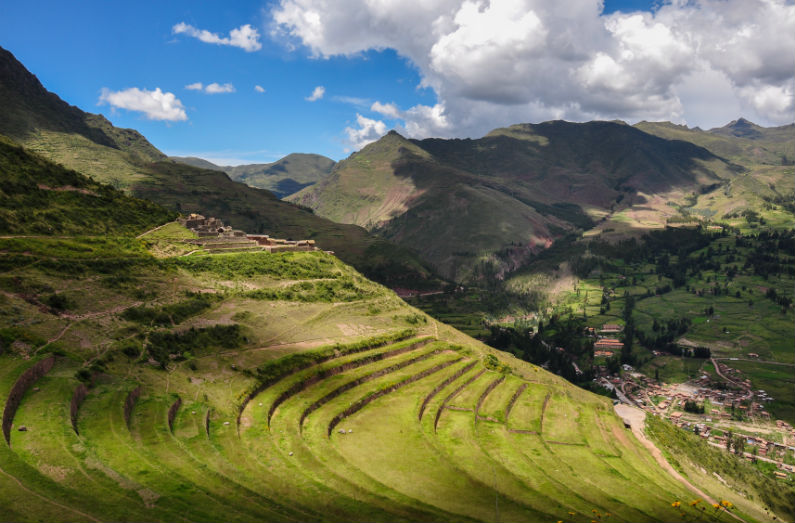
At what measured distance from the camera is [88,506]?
2289cm

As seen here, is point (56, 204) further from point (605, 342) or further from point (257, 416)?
point (605, 342)

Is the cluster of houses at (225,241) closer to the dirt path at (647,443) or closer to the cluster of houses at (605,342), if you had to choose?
the dirt path at (647,443)

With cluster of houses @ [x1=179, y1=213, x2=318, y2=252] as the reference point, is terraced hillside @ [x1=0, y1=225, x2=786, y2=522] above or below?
below

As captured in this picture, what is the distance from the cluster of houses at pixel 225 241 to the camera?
8794 cm

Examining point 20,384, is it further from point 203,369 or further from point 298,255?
point 298,255

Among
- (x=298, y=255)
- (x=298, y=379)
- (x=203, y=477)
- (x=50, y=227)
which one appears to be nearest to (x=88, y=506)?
(x=203, y=477)

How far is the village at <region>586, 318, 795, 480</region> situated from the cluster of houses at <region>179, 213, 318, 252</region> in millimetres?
83146

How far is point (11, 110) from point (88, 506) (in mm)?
232471

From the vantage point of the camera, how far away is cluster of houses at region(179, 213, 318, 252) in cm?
8794

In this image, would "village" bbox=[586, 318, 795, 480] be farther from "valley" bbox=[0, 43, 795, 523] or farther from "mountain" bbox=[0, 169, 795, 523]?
"mountain" bbox=[0, 169, 795, 523]

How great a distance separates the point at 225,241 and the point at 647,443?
8003 cm

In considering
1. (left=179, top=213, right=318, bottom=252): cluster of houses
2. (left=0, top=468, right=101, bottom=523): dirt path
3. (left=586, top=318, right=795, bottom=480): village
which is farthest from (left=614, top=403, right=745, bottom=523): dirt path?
(left=179, top=213, right=318, bottom=252): cluster of houses

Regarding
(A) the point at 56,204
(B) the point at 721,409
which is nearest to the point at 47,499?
(A) the point at 56,204

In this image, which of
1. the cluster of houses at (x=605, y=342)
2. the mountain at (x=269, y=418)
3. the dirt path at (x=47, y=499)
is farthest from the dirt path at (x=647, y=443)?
the cluster of houses at (x=605, y=342)
